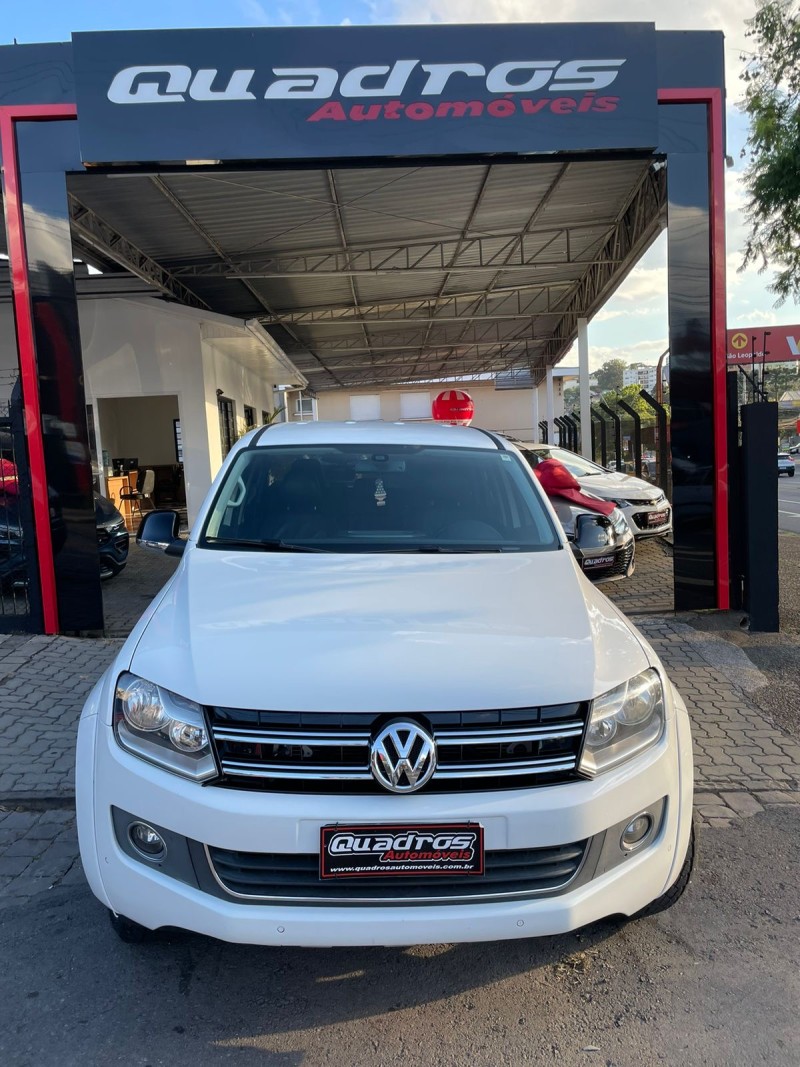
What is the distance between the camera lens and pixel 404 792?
7.19ft

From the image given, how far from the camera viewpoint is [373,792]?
2.21 meters

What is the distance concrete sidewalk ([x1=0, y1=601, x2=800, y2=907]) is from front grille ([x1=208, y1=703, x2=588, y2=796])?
5.12 ft

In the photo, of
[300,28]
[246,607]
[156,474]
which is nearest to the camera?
[246,607]

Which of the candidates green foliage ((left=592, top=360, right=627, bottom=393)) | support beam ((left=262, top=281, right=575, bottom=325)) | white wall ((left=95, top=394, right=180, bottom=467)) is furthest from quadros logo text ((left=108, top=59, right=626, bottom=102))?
green foliage ((left=592, top=360, right=627, bottom=393))

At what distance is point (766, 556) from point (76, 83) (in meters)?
6.66

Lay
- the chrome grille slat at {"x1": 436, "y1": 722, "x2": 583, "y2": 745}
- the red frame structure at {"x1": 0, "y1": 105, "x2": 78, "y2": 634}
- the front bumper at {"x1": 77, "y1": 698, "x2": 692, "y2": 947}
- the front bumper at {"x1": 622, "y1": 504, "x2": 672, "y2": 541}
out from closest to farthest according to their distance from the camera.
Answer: the front bumper at {"x1": 77, "y1": 698, "x2": 692, "y2": 947} → the chrome grille slat at {"x1": 436, "y1": 722, "x2": 583, "y2": 745} → the red frame structure at {"x1": 0, "y1": 105, "x2": 78, "y2": 634} → the front bumper at {"x1": 622, "y1": 504, "x2": 672, "y2": 541}

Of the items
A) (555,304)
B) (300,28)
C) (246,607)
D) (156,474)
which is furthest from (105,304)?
(246,607)

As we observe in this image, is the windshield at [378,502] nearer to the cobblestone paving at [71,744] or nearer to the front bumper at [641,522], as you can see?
the cobblestone paving at [71,744]

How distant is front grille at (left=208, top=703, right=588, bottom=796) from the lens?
221 cm

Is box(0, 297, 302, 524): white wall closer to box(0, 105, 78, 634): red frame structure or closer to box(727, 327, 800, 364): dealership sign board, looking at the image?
box(0, 105, 78, 634): red frame structure

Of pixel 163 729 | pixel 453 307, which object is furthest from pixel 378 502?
pixel 453 307

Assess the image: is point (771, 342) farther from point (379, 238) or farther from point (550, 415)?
point (550, 415)

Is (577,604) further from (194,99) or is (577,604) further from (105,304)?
(105,304)

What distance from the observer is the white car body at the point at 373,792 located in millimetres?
2148
